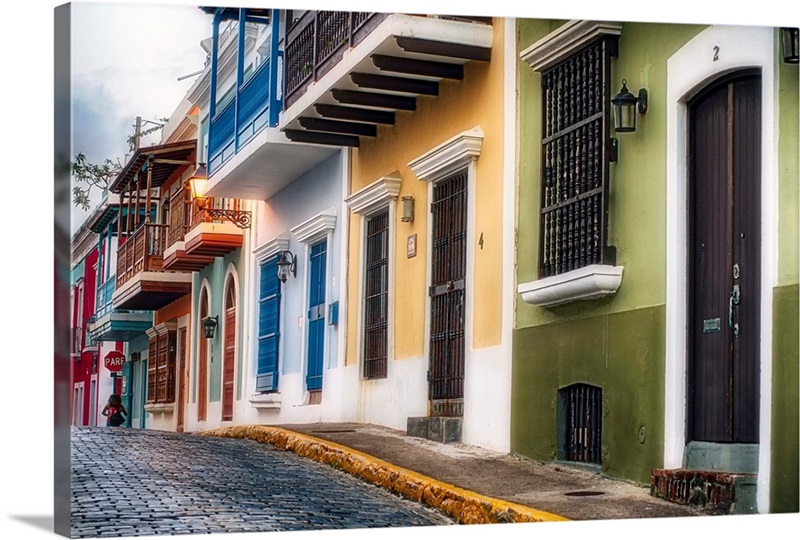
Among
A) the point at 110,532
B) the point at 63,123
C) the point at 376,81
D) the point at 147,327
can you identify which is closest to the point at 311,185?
the point at 376,81

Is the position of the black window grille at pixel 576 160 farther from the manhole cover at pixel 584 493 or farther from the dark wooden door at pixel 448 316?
the manhole cover at pixel 584 493

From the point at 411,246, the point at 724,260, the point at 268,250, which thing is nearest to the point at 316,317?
the point at 268,250

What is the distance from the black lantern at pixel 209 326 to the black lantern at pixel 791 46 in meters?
3.58

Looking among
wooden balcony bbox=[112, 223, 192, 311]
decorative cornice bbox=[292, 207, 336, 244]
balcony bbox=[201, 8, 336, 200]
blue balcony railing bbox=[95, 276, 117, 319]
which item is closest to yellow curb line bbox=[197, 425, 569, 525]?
wooden balcony bbox=[112, 223, 192, 311]

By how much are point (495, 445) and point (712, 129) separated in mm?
2217

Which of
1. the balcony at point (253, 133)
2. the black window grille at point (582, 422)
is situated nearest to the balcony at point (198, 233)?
the balcony at point (253, 133)

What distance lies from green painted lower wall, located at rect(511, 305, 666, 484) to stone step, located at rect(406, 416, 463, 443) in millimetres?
336

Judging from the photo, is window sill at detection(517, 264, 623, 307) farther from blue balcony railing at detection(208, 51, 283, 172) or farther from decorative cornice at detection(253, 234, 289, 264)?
blue balcony railing at detection(208, 51, 283, 172)

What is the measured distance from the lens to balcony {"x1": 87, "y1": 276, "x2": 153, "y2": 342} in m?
7.59

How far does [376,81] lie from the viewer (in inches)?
371

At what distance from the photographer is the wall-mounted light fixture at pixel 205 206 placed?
849 cm

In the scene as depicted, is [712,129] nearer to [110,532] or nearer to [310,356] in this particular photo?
[310,356]

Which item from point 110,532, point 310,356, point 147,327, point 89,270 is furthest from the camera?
point 310,356

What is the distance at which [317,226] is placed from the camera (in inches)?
354
